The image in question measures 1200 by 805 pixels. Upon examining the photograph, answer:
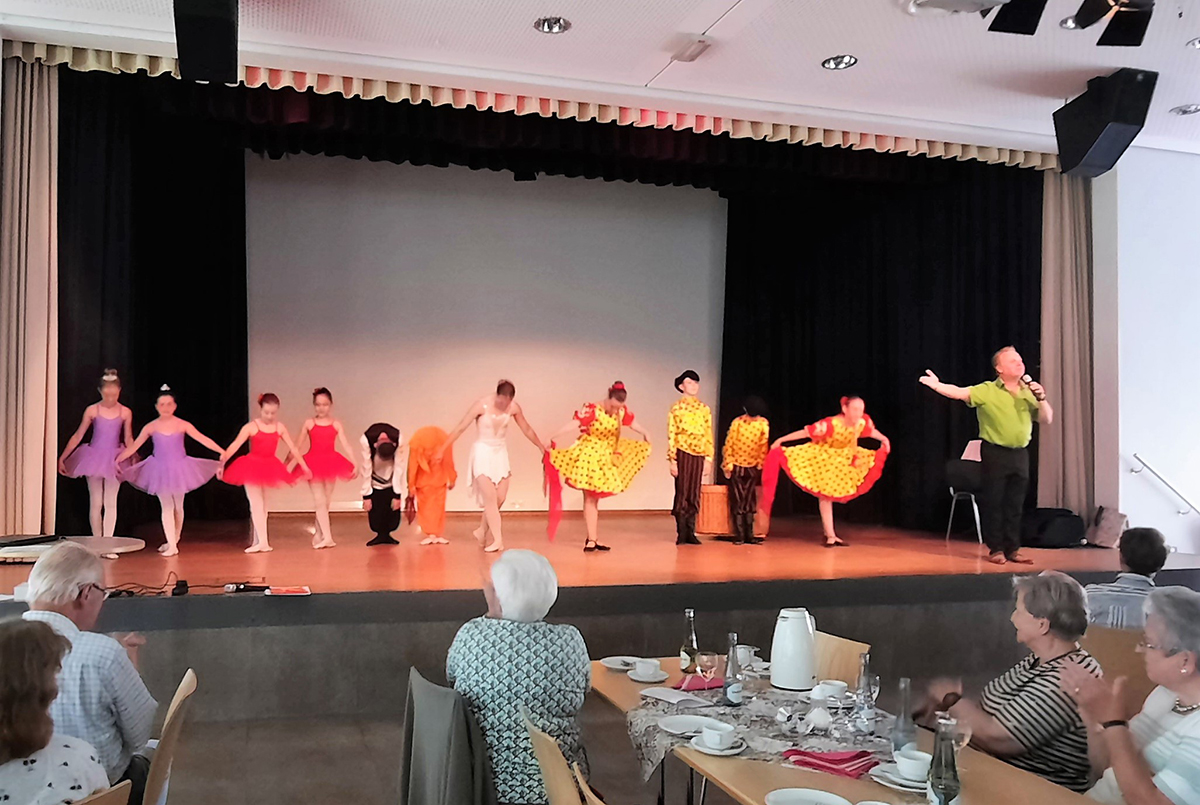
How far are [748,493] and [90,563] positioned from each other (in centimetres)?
613

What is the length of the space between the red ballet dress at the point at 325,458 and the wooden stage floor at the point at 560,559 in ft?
1.77

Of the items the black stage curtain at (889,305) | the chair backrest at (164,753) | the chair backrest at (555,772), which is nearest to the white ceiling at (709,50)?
the black stage curtain at (889,305)

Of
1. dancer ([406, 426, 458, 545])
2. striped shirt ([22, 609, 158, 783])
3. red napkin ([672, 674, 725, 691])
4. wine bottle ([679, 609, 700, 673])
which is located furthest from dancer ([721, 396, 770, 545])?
striped shirt ([22, 609, 158, 783])

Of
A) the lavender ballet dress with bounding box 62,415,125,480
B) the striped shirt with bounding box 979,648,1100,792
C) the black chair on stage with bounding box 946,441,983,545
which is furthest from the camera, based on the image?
the black chair on stage with bounding box 946,441,983,545

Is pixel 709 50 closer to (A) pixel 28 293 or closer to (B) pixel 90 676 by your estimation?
(A) pixel 28 293

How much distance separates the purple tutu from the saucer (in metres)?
5.53

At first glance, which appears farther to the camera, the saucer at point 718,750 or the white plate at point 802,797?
the saucer at point 718,750

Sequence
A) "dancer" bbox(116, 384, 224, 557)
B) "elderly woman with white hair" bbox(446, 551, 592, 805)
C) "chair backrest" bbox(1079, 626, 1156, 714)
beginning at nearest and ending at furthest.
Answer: "elderly woman with white hair" bbox(446, 551, 592, 805)
"chair backrest" bbox(1079, 626, 1156, 714)
"dancer" bbox(116, 384, 224, 557)

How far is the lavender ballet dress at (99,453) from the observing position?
22.0 ft

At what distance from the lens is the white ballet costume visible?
23.8ft

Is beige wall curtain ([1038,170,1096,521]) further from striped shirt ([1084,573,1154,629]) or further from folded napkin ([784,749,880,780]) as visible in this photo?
folded napkin ([784,749,880,780])

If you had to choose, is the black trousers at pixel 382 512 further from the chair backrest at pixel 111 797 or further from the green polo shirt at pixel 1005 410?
the chair backrest at pixel 111 797

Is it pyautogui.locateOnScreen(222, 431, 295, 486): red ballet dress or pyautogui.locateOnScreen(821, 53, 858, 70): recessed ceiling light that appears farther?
pyautogui.locateOnScreen(222, 431, 295, 486): red ballet dress

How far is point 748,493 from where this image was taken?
8227mm
